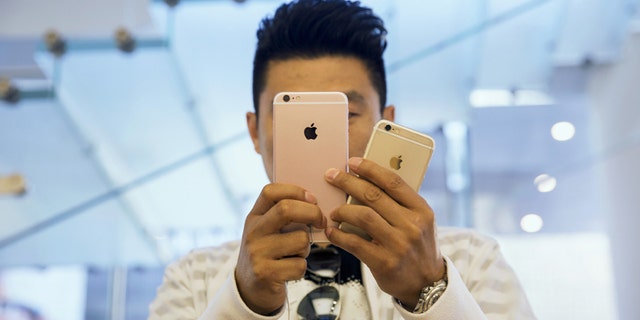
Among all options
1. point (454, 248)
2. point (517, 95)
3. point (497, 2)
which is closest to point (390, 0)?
point (497, 2)

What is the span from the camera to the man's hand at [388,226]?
648mm

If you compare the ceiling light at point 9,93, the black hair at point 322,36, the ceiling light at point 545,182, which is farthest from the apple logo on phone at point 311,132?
the ceiling light at point 9,93

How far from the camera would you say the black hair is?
40.8 inches

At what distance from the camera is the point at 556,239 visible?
1.36 meters

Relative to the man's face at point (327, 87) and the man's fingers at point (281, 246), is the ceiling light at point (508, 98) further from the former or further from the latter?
the man's fingers at point (281, 246)

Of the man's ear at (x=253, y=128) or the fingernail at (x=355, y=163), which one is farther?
the man's ear at (x=253, y=128)

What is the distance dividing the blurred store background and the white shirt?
0.41 meters

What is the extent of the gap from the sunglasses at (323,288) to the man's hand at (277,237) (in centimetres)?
21

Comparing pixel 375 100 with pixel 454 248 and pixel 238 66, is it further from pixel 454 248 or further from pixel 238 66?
pixel 238 66

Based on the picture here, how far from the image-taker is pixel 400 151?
70cm

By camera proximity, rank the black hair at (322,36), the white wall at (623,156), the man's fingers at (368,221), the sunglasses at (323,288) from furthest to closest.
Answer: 1. the white wall at (623,156)
2. the black hair at (322,36)
3. the sunglasses at (323,288)
4. the man's fingers at (368,221)

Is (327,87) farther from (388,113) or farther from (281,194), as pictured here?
(281,194)

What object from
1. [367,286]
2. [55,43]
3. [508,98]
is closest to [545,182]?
[508,98]

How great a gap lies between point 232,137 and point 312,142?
836mm
